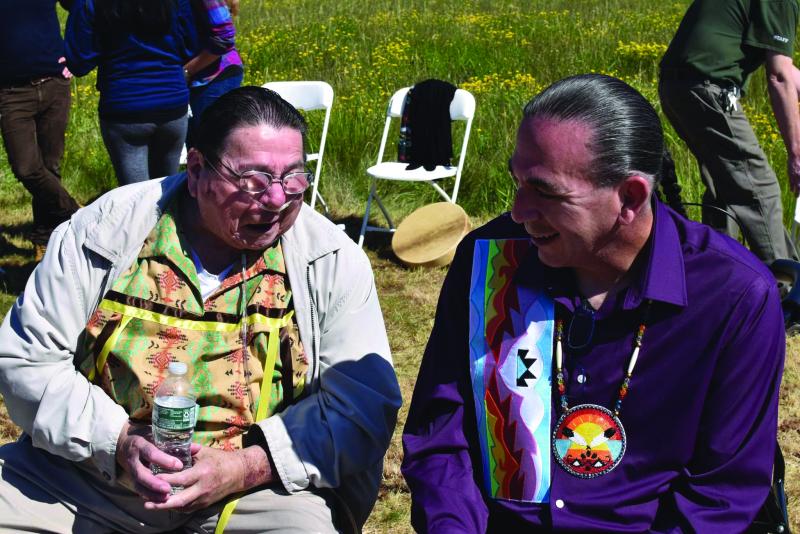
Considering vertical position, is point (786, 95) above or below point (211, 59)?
above

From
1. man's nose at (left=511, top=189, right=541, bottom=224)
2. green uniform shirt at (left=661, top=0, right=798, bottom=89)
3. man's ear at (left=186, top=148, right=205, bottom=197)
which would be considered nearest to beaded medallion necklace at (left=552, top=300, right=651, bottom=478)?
man's nose at (left=511, top=189, right=541, bottom=224)

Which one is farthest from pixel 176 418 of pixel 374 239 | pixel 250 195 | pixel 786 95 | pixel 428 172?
pixel 374 239

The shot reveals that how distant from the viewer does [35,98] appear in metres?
6.36

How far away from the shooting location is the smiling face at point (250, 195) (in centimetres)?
259

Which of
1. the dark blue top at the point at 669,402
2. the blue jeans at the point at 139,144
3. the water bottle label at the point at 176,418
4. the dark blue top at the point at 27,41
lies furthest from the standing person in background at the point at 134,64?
the dark blue top at the point at 669,402

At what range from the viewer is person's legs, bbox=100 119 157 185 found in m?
5.67

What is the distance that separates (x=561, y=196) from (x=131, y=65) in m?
3.98

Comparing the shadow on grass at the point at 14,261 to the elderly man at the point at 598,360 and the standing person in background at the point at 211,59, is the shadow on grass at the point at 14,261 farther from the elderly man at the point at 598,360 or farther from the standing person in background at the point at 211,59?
the elderly man at the point at 598,360

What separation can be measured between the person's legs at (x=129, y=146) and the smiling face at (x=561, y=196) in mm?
3839

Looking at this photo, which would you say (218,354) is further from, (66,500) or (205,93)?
(205,93)

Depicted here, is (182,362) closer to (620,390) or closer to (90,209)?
(90,209)

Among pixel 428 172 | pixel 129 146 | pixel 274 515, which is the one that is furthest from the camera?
pixel 428 172

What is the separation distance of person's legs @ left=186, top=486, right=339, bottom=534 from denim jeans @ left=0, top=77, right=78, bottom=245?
→ 14.6 ft

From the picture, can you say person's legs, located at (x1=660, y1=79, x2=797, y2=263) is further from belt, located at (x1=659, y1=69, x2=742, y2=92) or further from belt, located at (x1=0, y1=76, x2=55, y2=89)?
belt, located at (x1=0, y1=76, x2=55, y2=89)
